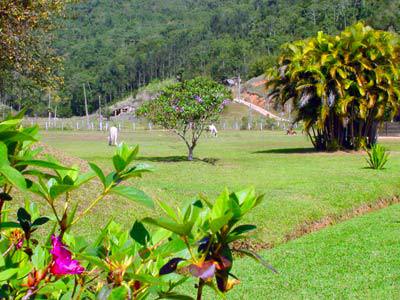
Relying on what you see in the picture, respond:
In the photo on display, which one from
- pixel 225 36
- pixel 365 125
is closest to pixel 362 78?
pixel 365 125

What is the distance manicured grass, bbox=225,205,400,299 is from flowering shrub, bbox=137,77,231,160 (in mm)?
11319

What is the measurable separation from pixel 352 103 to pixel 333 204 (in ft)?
44.3

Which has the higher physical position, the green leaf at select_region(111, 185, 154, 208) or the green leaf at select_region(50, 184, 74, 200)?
the green leaf at select_region(50, 184, 74, 200)

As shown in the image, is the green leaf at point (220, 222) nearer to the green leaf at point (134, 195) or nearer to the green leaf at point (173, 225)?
the green leaf at point (173, 225)

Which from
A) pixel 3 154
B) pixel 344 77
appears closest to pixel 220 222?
pixel 3 154

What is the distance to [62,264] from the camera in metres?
1.50

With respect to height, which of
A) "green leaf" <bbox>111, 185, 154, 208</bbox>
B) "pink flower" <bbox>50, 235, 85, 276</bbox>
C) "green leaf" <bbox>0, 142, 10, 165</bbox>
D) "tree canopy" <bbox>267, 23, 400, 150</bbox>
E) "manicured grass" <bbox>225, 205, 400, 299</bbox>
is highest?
"tree canopy" <bbox>267, 23, 400, 150</bbox>

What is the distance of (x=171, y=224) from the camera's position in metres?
1.43

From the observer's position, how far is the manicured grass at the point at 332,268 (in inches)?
Result: 236

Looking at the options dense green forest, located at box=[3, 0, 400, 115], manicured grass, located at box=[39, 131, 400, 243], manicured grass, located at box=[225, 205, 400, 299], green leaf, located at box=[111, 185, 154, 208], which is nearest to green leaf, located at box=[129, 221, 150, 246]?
green leaf, located at box=[111, 185, 154, 208]

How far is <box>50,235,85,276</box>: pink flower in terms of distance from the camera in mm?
1496

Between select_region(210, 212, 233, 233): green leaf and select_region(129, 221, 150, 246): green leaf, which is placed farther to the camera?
select_region(129, 221, 150, 246): green leaf

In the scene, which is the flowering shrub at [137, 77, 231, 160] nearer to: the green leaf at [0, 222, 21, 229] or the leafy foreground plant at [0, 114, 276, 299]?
the green leaf at [0, 222, 21, 229]

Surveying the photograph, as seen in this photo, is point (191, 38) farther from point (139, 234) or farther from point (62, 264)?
point (62, 264)
